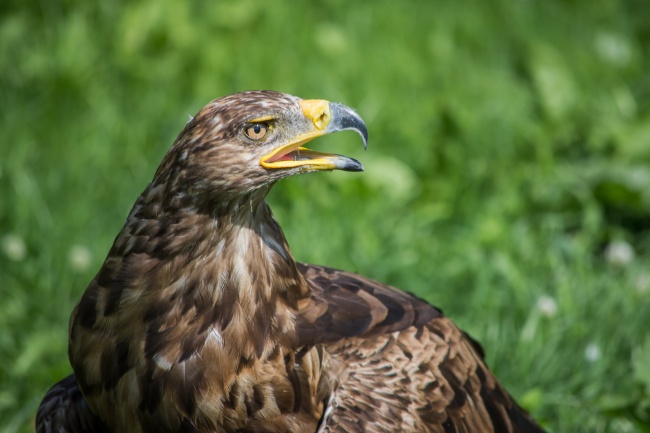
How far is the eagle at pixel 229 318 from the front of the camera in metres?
2.81

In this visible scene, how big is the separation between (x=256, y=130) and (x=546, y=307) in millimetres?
2288

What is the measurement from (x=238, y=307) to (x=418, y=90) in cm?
409

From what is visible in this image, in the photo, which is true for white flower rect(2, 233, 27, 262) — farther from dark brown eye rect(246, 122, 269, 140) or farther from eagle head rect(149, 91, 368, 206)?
dark brown eye rect(246, 122, 269, 140)

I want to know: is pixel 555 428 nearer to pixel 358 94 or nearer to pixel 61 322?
→ pixel 61 322

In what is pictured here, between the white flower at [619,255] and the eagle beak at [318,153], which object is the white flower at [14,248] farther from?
the white flower at [619,255]

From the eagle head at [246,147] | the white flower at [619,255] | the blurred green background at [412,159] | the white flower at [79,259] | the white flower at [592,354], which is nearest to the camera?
the eagle head at [246,147]

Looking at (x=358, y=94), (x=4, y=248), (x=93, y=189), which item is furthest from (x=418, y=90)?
(x=4, y=248)

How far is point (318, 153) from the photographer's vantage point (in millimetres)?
2875

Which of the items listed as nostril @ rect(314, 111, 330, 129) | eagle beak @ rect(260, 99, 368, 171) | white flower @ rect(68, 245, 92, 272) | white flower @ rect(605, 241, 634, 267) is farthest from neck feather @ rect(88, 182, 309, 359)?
white flower @ rect(605, 241, 634, 267)

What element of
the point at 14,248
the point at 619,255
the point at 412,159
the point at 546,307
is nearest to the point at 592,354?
the point at 546,307

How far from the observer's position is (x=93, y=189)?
18.6 feet

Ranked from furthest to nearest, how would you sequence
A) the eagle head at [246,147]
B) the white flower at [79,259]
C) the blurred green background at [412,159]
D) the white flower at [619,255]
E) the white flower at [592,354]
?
the white flower at [619,255] → the white flower at [79,259] → the blurred green background at [412,159] → the white flower at [592,354] → the eagle head at [246,147]

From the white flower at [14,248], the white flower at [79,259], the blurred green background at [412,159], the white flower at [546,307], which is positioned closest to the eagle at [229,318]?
the blurred green background at [412,159]

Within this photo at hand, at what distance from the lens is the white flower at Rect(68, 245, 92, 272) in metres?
4.89
